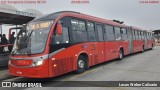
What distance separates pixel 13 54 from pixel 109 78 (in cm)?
400

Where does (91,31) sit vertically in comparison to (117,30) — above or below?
below

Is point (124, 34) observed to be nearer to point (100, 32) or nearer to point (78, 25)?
point (100, 32)

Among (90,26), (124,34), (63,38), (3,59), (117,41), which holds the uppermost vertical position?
(90,26)

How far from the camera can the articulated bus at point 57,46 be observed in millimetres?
8516

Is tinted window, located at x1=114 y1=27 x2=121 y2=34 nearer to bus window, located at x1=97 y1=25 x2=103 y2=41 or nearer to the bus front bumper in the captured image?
bus window, located at x1=97 y1=25 x2=103 y2=41

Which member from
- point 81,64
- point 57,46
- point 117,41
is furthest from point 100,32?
point 57,46

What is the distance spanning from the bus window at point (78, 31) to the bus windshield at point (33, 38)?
1.71 metres

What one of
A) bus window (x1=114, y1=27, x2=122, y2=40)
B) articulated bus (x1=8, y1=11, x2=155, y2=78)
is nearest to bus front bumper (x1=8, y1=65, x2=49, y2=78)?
articulated bus (x1=8, y1=11, x2=155, y2=78)

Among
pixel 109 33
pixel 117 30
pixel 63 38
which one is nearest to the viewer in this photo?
pixel 63 38

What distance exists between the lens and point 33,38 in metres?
8.97

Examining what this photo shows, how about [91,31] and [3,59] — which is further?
[3,59]

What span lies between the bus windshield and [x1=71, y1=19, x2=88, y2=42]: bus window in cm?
171

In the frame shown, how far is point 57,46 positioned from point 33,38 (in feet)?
3.23

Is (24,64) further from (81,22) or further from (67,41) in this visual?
(81,22)
